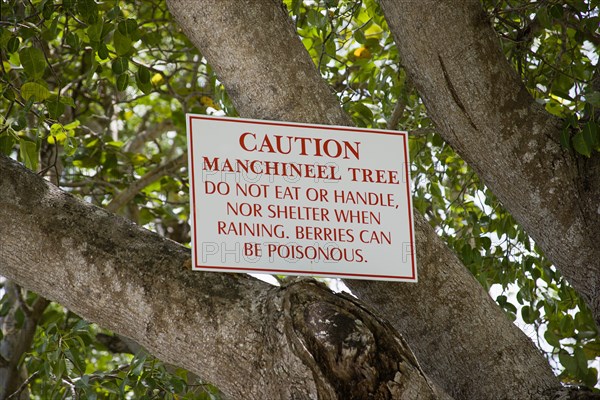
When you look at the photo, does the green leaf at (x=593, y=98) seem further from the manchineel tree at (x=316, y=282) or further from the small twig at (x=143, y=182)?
the small twig at (x=143, y=182)

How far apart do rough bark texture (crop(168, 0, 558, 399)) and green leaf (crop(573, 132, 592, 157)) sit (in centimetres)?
40

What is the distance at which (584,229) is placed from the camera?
2180 mm

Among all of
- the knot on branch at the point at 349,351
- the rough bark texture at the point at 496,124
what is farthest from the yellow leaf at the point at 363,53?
the knot on branch at the point at 349,351

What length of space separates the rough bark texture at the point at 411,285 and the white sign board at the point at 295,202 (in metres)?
0.11

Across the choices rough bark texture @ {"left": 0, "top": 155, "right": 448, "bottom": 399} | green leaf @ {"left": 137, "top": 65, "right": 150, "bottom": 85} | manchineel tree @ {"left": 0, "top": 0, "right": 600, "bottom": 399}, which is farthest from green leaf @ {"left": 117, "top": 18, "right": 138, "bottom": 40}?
rough bark texture @ {"left": 0, "top": 155, "right": 448, "bottom": 399}

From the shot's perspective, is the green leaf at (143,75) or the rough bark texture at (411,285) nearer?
the rough bark texture at (411,285)

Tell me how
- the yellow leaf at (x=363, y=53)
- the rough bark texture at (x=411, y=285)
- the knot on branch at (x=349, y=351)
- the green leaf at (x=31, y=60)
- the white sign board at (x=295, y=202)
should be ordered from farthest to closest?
the yellow leaf at (x=363, y=53)
the green leaf at (x=31, y=60)
the rough bark texture at (x=411, y=285)
the white sign board at (x=295, y=202)
the knot on branch at (x=349, y=351)

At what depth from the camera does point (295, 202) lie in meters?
1.98

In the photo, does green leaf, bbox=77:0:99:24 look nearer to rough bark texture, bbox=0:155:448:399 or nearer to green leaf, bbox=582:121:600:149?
rough bark texture, bbox=0:155:448:399

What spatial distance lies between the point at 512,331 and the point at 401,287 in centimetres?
28

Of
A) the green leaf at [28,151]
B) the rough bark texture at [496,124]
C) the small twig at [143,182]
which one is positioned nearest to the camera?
the rough bark texture at [496,124]

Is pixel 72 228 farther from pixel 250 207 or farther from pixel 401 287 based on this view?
pixel 401 287

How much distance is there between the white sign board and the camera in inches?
75.9

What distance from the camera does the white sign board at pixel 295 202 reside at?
1927 mm
